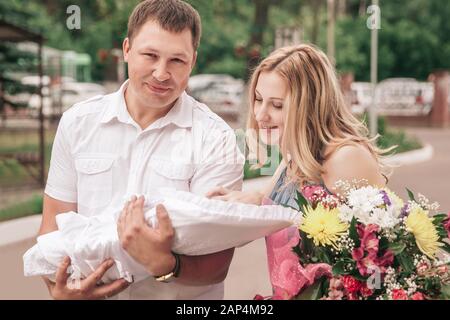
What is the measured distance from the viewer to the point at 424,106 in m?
32.7

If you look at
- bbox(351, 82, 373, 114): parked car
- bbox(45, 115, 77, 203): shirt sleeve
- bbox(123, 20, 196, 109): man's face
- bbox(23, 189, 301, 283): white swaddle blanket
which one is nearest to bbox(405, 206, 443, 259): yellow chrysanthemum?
bbox(23, 189, 301, 283): white swaddle blanket

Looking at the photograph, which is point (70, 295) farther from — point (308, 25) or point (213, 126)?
point (308, 25)

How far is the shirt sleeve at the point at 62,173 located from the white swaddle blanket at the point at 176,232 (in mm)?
273

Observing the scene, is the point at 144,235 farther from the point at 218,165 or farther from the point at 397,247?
the point at 397,247

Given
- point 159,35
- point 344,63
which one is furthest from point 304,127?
point 344,63

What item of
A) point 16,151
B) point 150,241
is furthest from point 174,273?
point 16,151

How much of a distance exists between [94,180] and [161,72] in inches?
13.1

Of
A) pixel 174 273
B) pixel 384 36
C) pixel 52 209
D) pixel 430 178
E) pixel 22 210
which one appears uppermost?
pixel 384 36

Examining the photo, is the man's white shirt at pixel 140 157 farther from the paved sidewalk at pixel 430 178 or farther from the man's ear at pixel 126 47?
the paved sidewalk at pixel 430 178

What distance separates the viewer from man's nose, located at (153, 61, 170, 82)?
2029 millimetres

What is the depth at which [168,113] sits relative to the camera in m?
2.19

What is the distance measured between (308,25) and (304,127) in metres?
36.4

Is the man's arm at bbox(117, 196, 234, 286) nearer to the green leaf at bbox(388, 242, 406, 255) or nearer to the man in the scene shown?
the man

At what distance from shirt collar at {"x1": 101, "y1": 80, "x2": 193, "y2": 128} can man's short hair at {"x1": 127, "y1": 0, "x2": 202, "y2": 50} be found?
148 millimetres
